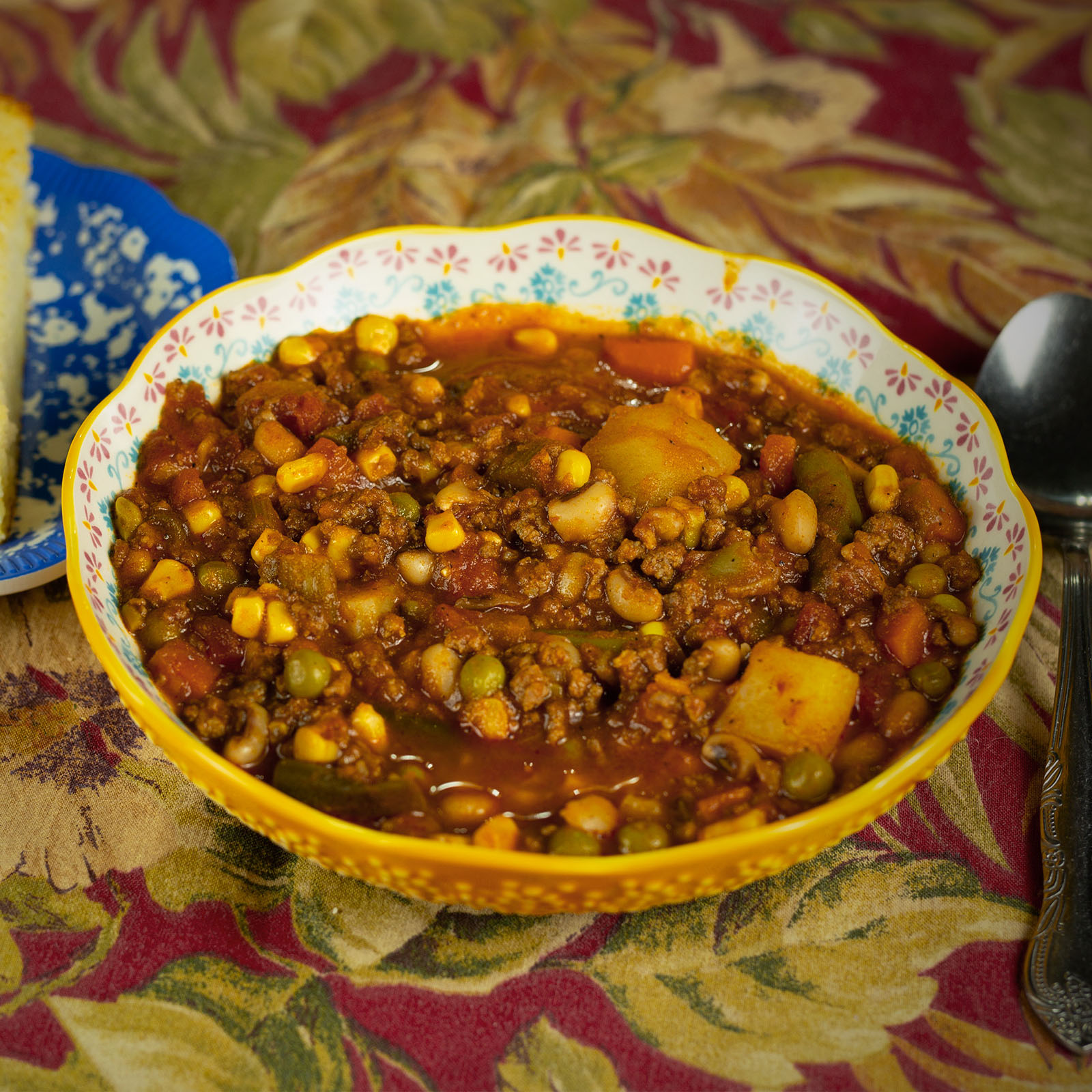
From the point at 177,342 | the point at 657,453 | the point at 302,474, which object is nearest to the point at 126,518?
the point at 302,474

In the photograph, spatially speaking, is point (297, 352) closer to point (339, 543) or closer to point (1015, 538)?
point (339, 543)

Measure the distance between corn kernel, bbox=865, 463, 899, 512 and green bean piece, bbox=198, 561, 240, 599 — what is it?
1.95 m

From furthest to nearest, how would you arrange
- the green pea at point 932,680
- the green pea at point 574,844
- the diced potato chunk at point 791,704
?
the green pea at point 932,680, the diced potato chunk at point 791,704, the green pea at point 574,844

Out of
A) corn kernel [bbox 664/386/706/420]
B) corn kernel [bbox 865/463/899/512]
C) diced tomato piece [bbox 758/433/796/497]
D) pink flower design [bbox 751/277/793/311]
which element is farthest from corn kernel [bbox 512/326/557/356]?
corn kernel [bbox 865/463/899/512]

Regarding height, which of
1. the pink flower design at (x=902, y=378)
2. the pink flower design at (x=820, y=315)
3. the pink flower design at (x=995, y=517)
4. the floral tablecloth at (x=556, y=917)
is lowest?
the floral tablecloth at (x=556, y=917)

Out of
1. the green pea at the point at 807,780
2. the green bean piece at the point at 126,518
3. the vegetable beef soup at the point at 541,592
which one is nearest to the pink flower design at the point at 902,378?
the vegetable beef soup at the point at 541,592

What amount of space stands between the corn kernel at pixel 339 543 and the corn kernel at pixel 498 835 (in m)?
0.97

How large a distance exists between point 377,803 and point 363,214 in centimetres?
331

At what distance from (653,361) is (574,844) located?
2.06 meters

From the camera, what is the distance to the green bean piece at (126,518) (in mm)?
3104

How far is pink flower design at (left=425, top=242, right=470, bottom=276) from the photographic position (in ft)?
13.3

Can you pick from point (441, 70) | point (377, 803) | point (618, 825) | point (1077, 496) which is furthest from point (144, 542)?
point (441, 70)

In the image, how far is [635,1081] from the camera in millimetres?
2402

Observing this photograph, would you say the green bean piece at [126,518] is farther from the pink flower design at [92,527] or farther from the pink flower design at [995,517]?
the pink flower design at [995,517]
